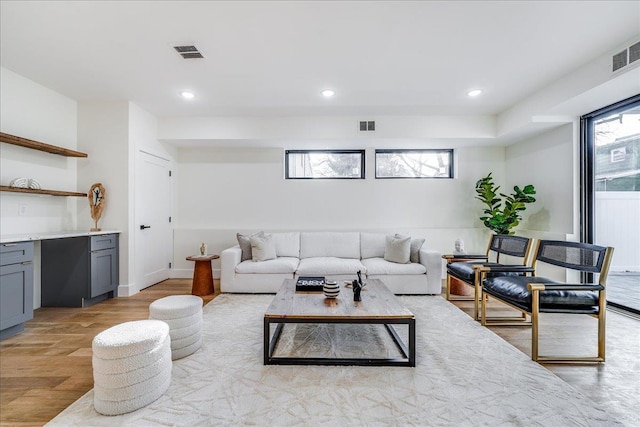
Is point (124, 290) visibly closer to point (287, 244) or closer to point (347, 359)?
point (287, 244)

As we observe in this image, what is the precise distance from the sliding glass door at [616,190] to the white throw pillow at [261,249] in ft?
14.0

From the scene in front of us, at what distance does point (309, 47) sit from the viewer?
2.79 meters

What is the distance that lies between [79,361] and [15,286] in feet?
3.80

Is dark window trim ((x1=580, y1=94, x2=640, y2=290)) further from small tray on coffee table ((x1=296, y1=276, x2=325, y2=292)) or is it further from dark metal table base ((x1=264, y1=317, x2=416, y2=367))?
small tray on coffee table ((x1=296, y1=276, x2=325, y2=292))

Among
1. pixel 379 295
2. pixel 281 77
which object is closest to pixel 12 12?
pixel 281 77

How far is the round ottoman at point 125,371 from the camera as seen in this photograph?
1.71 meters

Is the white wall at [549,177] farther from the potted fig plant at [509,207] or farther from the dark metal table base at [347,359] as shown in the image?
the dark metal table base at [347,359]

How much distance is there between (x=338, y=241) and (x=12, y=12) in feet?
14.0

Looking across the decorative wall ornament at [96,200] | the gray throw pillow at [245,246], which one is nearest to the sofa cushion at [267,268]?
the gray throw pillow at [245,246]

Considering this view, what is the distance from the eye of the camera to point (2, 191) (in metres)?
3.19

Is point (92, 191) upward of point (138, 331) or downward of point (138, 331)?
upward

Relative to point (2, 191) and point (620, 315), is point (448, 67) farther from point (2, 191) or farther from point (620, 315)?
point (2, 191)

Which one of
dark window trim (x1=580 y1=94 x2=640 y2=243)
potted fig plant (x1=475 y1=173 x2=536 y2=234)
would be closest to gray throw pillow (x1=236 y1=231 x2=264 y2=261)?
potted fig plant (x1=475 y1=173 x2=536 y2=234)

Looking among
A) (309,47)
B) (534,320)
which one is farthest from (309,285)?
(309,47)
